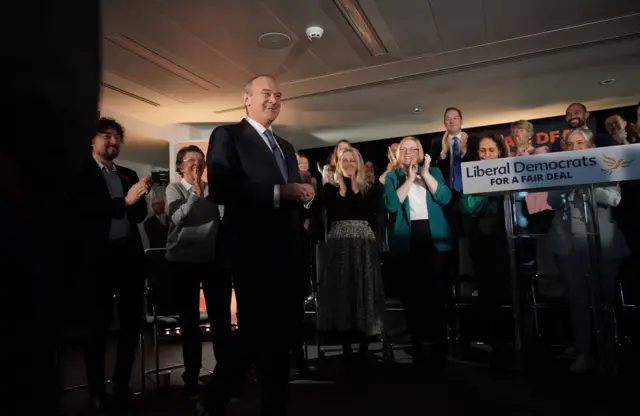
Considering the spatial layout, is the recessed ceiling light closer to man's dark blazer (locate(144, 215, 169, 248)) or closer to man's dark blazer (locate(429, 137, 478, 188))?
man's dark blazer (locate(429, 137, 478, 188))

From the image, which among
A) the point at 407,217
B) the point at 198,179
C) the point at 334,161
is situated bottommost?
the point at 407,217

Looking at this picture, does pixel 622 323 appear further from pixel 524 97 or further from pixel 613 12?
pixel 524 97

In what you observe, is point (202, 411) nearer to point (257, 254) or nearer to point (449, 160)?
point (257, 254)

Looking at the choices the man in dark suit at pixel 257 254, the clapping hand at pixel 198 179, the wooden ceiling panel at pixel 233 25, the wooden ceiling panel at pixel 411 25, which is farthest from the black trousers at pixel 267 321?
the wooden ceiling panel at pixel 411 25

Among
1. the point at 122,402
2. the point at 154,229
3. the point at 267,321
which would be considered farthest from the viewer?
the point at 154,229

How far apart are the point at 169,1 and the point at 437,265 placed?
115 inches

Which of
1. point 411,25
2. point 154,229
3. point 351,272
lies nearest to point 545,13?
point 411,25

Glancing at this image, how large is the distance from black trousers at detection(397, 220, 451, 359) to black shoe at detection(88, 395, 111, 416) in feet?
6.52

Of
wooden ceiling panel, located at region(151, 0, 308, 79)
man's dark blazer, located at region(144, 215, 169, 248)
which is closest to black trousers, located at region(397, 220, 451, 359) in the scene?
wooden ceiling panel, located at region(151, 0, 308, 79)

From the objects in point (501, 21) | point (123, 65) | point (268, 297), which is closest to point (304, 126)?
point (123, 65)

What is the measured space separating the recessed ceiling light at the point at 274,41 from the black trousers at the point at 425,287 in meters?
2.37

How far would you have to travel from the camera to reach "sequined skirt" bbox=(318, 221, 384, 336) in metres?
3.32

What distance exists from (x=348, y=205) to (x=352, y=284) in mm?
559

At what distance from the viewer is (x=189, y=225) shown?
2695 millimetres
